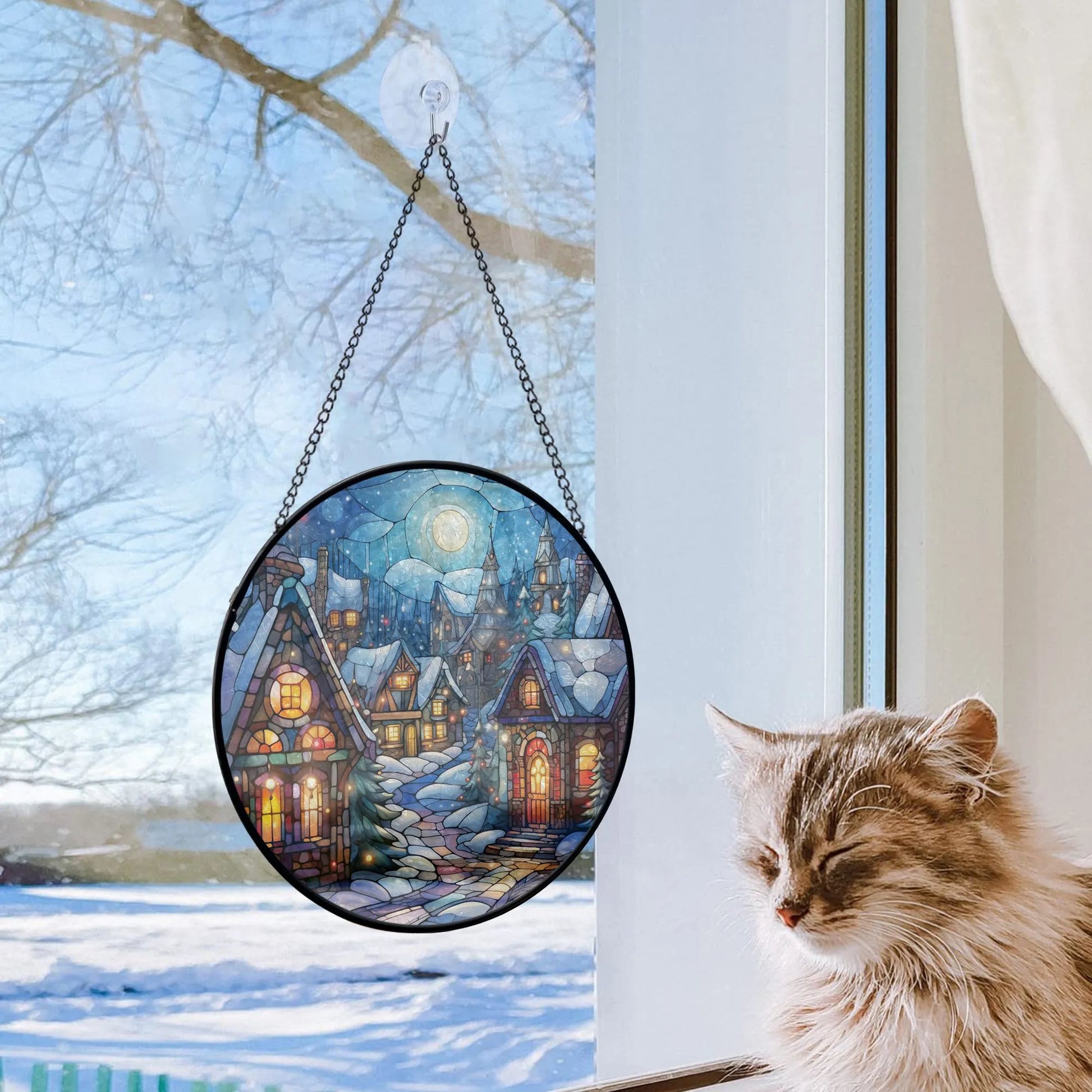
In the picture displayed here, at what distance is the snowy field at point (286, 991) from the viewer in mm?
920

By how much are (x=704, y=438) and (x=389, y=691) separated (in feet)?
1.71

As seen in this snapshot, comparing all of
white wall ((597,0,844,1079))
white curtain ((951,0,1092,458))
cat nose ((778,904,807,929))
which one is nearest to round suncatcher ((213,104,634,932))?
white wall ((597,0,844,1079))

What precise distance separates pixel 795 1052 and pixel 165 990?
61 cm

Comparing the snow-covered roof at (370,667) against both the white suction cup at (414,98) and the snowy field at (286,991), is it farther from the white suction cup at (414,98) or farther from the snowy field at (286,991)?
the white suction cup at (414,98)

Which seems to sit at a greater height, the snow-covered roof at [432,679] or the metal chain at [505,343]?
the metal chain at [505,343]

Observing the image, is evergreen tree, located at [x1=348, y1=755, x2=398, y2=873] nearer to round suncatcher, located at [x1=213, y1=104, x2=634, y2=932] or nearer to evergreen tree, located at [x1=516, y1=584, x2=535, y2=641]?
round suncatcher, located at [x1=213, y1=104, x2=634, y2=932]

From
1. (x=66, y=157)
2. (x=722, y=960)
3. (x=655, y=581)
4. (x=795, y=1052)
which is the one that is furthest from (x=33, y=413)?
(x=722, y=960)

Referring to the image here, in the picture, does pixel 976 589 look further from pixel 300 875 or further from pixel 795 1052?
pixel 300 875

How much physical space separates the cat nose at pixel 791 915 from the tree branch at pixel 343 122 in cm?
77

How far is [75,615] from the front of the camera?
3.05ft

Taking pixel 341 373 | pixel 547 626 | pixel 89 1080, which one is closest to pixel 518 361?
pixel 341 373

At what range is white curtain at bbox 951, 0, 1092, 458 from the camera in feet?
2.16

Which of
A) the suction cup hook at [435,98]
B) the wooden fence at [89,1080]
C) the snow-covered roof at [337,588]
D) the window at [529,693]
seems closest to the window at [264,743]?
the snow-covered roof at [337,588]

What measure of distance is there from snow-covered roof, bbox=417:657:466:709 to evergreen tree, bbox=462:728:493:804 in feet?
0.15
